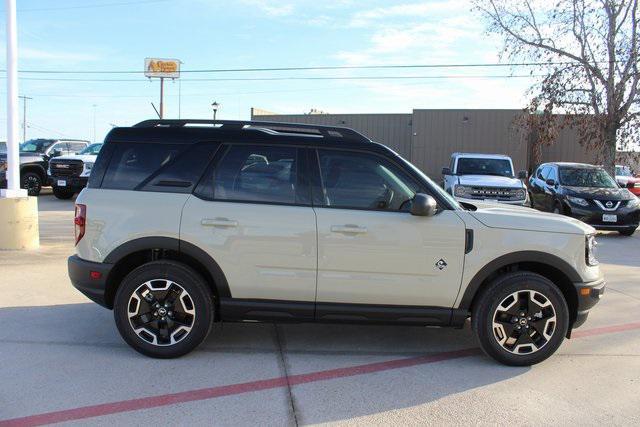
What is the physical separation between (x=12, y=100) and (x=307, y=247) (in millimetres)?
6750

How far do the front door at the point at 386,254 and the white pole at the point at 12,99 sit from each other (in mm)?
6530

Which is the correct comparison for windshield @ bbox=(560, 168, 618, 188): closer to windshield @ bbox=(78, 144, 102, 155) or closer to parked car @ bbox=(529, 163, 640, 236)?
parked car @ bbox=(529, 163, 640, 236)

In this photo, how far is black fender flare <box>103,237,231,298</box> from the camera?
4301 mm

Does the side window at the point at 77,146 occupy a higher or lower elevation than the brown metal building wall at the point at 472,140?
lower

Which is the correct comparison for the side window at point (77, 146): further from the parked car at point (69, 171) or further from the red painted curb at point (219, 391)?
the red painted curb at point (219, 391)

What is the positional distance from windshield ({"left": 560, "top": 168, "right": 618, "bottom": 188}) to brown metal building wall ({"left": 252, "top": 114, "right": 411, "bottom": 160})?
15.3 metres

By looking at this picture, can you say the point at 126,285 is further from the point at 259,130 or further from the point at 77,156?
the point at 77,156

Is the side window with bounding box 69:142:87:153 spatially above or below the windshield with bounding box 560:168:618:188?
above

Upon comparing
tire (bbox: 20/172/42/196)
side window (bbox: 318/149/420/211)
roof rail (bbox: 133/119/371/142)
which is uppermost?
roof rail (bbox: 133/119/371/142)

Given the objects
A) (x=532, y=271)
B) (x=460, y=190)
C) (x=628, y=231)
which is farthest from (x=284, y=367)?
(x=628, y=231)

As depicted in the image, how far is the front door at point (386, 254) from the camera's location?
422cm

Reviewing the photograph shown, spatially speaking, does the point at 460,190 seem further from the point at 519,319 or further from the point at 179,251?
the point at 179,251

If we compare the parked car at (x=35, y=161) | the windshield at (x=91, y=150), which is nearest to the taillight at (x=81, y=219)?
the parked car at (x=35, y=161)

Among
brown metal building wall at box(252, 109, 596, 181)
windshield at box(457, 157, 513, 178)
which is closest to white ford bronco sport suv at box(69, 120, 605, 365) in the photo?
windshield at box(457, 157, 513, 178)
